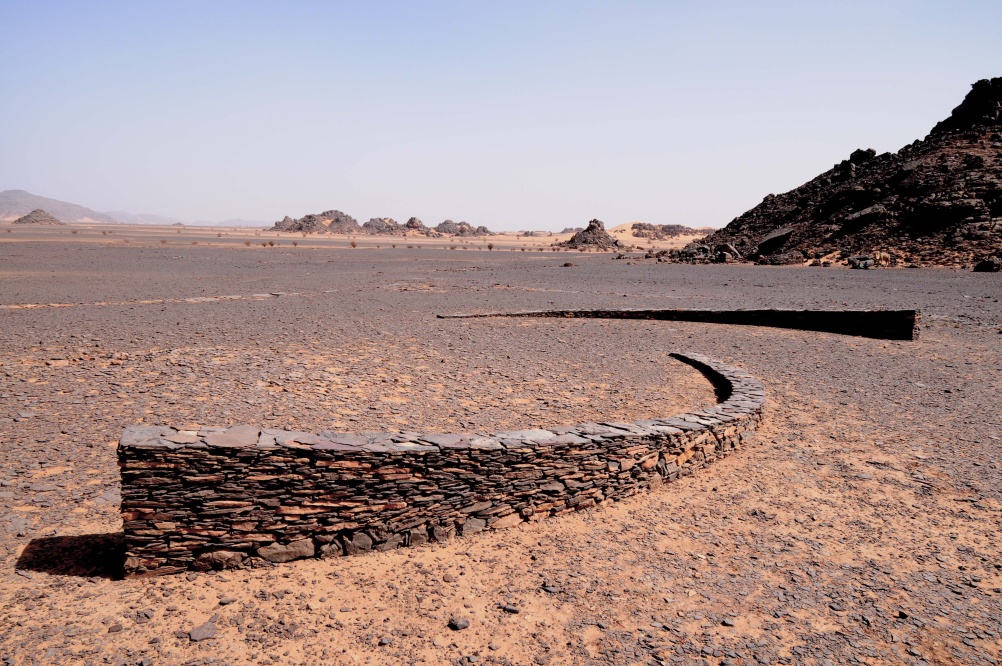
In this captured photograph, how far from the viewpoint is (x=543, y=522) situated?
5449mm

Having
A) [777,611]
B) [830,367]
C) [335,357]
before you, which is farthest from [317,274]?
[777,611]

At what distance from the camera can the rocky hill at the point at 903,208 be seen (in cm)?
3198

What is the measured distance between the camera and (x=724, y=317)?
1627cm

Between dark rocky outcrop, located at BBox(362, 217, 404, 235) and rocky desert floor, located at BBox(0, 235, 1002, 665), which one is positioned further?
dark rocky outcrop, located at BBox(362, 217, 404, 235)

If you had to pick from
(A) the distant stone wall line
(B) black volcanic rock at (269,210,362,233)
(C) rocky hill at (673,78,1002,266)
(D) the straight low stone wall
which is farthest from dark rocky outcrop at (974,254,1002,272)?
(B) black volcanic rock at (269,210,362,233)

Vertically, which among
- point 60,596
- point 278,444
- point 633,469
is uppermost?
point 278,444

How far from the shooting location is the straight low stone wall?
4309 millimetres

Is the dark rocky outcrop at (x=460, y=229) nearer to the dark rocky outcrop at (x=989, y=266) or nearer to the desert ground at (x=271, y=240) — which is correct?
the desert ground at (x=271, y=240)

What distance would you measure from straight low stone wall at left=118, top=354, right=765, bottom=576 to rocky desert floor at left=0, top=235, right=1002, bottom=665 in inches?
6.8

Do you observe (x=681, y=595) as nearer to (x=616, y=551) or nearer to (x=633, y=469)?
(x=616, y=551)

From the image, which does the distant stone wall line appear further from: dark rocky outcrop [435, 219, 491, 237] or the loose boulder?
dark rocky outcrop [435, 219, 491, 237]

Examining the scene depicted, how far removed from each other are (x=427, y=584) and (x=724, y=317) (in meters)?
13.6

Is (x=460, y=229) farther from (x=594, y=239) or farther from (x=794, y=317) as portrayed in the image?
(x=794, y=317)

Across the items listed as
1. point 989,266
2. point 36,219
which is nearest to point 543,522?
point 989,266
